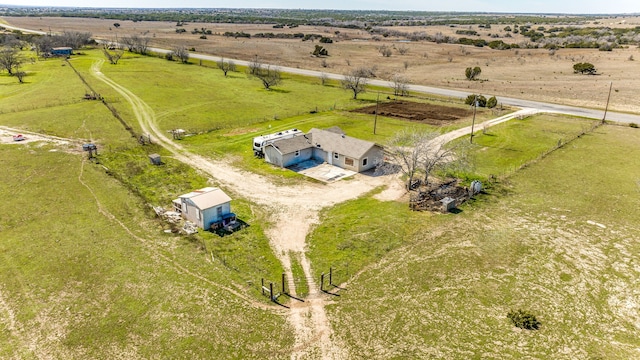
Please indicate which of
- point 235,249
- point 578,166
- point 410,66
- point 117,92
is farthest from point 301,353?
point 410,66

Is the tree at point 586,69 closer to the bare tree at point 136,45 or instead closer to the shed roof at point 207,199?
the shed roof at point 207,199

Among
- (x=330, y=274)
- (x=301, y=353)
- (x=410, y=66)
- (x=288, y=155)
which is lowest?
(x=301, y=353)

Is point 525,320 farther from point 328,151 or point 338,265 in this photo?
point 328,151

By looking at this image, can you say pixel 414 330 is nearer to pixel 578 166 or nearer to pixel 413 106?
pixel 578 166

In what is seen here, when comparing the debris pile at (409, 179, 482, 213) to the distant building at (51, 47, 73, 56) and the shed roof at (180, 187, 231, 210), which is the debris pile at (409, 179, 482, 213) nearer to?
the shed roof at (180, 187, 231, 210)

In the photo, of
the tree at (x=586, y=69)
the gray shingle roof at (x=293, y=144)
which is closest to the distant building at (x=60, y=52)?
the gray shingle roof at (x=293, y=144)

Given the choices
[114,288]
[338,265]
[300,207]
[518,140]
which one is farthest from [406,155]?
[114,288]

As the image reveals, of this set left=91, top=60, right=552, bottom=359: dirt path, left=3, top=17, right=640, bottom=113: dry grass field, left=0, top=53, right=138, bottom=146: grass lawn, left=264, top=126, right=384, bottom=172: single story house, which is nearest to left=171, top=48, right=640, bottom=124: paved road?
left=3, top=17, right=640, bottom=113: dry grass field
